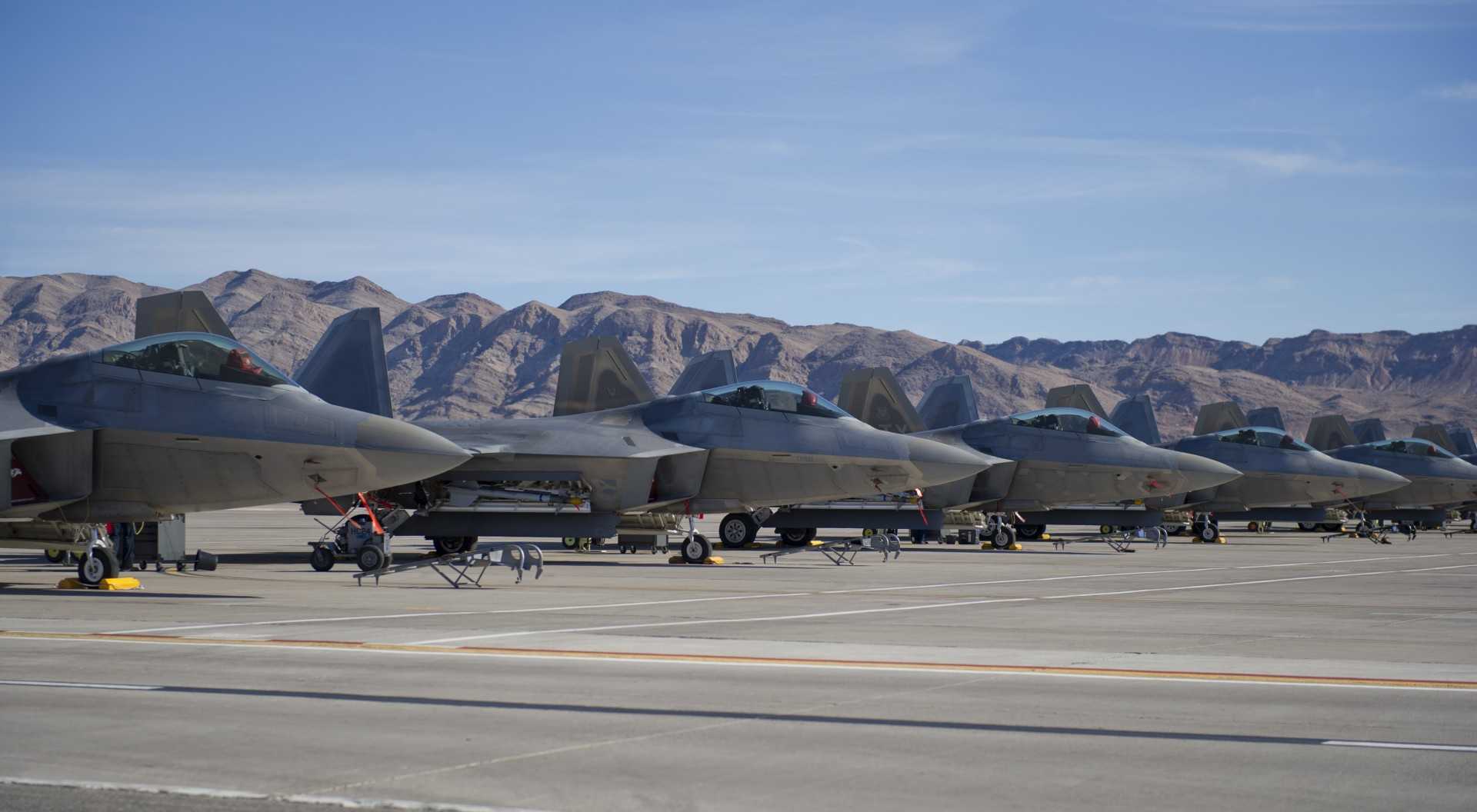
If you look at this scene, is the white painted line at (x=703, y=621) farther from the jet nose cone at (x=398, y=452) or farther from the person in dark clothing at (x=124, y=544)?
the person in dark clothing at (x=124, y=544)

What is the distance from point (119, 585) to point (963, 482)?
21.7m

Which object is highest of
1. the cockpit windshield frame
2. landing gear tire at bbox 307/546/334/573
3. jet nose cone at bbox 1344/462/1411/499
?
the cockpit windshield frame

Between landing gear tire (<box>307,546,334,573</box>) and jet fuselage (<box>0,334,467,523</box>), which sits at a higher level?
jet fuselage (<box>0,334,467,523</box>)

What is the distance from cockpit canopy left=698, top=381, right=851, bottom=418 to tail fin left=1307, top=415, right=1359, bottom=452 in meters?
35.7

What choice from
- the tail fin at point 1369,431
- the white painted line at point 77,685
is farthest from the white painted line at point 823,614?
the tail fin at point 1369,431

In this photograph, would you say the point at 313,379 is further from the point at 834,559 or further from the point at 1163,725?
the point at 1163,725

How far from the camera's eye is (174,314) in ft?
78.7

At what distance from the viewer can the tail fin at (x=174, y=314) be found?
78.5 ft

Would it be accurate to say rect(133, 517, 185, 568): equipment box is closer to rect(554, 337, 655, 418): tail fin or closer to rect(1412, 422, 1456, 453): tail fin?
rect(554, 337, 655, 418): tail fin

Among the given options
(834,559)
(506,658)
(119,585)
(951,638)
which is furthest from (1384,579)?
(119,585)

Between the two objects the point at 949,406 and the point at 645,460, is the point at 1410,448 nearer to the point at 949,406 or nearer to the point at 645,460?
the point at 949,406

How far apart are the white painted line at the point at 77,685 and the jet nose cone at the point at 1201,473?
31.6 metres

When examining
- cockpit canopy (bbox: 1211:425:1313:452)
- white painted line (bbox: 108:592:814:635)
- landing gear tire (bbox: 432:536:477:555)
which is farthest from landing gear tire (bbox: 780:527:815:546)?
cockpit canopy (bbox: 1211:425:1313:452)

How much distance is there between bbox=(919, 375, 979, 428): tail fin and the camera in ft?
135
